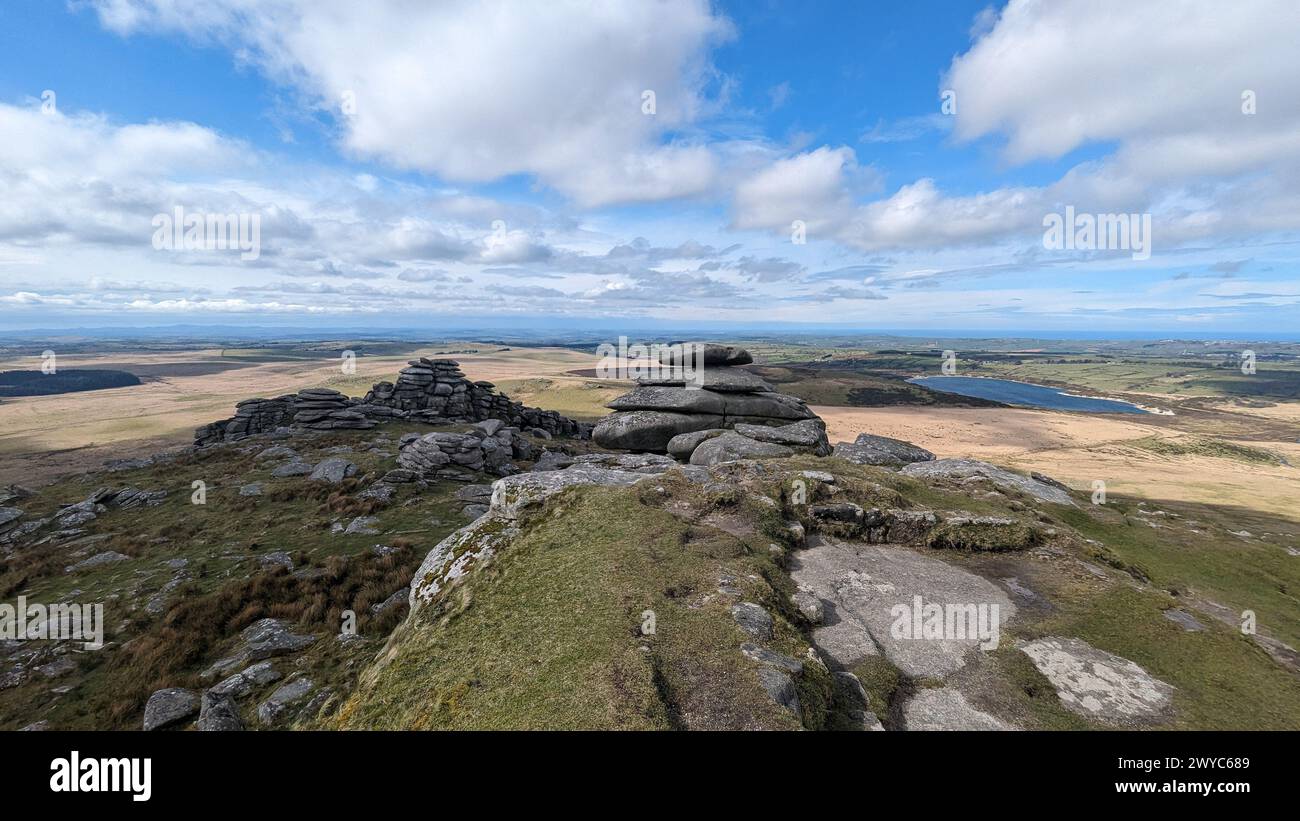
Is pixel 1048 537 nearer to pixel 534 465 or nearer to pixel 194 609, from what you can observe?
pixel 194 609

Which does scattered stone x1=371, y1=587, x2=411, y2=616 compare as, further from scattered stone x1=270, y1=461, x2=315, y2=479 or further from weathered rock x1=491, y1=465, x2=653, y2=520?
scattered stone x1=270, y1=461, x2=315, y2=479

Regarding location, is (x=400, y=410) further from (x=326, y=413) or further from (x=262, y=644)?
(x=262, y=644)

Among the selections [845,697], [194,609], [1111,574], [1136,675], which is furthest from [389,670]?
[1111,574]

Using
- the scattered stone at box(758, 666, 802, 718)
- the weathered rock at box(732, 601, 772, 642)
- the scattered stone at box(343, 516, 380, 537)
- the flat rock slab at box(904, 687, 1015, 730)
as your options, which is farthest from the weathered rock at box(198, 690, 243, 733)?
the flat rock slab at box(904, 687, 1015, 730)

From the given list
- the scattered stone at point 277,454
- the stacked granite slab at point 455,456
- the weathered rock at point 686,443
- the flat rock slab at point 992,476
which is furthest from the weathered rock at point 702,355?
the scattered stone at point 277,454

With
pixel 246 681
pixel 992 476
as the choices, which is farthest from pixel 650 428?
pixel 246 681

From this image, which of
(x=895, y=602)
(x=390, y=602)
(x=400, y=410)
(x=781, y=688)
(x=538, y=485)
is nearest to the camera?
(x=781, y=688)
